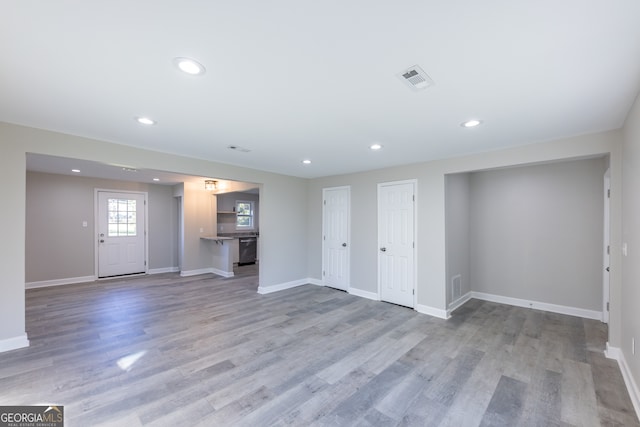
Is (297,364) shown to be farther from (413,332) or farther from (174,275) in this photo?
(174,275)

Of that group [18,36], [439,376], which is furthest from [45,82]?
[439,376]

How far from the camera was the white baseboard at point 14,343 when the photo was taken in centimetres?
288

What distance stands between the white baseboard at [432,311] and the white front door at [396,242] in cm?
14

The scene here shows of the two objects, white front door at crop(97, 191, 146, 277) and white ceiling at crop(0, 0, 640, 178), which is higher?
white ceiling at crop(0, 0, 640, 178)

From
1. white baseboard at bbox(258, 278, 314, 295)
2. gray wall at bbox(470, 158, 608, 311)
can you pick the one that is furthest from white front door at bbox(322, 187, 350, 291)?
gray wall at bbox(470, 158, 608, 311)

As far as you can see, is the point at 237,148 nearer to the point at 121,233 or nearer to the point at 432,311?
the point at 432,311

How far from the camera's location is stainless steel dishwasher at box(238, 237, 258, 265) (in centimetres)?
864

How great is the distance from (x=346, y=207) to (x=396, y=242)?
4.29 feet

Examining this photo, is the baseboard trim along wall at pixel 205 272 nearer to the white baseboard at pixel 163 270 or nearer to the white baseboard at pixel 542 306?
the white baseboard at pixel 163 270

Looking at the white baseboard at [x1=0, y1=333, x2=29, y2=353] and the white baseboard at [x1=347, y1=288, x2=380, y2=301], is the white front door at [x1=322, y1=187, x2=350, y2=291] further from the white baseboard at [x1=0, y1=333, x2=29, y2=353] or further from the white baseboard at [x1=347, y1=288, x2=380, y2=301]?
the white baseboard at [x1=0, y1=333, x2=29, y2=353]

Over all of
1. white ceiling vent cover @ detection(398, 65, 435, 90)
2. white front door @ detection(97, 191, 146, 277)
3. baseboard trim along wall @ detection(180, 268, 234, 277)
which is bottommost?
baseboard trim along wall @ detection(180, 268, 234, 277)

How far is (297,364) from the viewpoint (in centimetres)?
274

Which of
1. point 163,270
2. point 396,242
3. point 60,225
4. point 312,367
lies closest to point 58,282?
point 60,225

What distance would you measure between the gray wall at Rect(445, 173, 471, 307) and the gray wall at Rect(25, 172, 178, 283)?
24.4 ft
